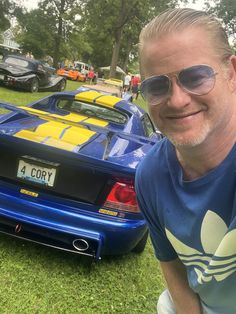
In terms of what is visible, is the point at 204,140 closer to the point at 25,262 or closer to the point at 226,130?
the point at 226,130

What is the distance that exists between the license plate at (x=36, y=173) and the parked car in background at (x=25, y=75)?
1253 cm

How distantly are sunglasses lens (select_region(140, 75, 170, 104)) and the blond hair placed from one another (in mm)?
144

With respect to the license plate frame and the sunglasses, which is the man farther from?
the license plate frame

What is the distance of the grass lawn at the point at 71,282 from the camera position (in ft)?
10.5

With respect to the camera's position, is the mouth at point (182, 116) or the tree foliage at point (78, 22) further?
the tree foliage at point (78, 22)

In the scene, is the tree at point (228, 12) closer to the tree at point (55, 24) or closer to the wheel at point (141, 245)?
the tree at point (55, 24)

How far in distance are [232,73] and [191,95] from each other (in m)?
0.18

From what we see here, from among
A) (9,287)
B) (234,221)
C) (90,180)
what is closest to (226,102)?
(234,221)

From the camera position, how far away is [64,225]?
3.49m

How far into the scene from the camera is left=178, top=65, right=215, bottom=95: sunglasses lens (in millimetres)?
1505

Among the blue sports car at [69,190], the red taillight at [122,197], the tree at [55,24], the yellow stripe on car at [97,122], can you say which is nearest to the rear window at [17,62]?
the yellow stripe on car at [97,122]

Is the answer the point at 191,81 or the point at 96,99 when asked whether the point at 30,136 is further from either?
the point at 191,81

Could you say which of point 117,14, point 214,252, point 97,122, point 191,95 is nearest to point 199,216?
point 214,252

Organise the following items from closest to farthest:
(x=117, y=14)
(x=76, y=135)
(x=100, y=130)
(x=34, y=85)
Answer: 1. (x=76, y=135)
2. (x=100, y=130)
3. (x=34, y=85)
4. (x=117, y=14)
